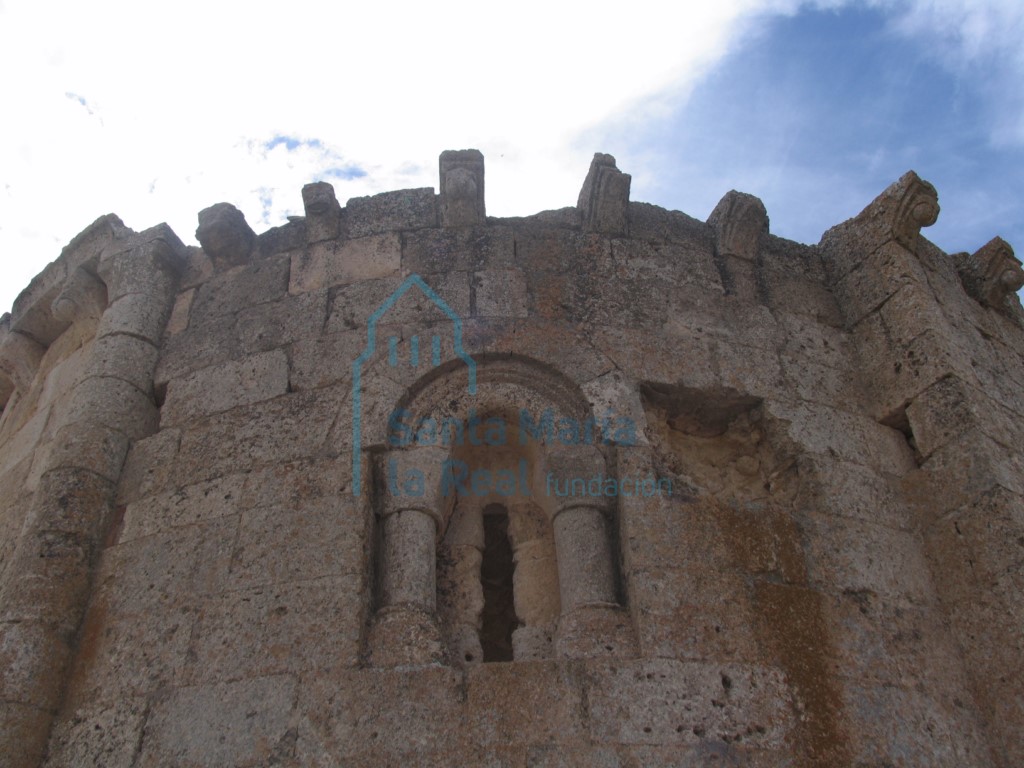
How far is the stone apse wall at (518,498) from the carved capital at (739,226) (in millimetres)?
17

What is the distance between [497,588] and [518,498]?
45cm

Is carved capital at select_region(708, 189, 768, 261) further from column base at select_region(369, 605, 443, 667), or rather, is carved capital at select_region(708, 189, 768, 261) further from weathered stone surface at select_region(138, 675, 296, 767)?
weathered stone surface at select_region(138, 675, 296, 767)

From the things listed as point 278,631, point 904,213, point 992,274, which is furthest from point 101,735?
point 992,274

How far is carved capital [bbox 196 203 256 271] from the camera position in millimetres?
5430

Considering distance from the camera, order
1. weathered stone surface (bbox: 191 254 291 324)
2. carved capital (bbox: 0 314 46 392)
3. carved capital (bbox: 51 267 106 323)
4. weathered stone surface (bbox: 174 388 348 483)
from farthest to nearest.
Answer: carved capital (bbox: 0 314 46 392) → carved capital (bbox: 51 267 106 323) → weathered stone surface (bbox: 191 254 291 324) → weathered stone surface (bbox: 174 388 348 483)

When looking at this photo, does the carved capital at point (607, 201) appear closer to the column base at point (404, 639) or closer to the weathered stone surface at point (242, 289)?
the weathered stone surface at point (242, 289)

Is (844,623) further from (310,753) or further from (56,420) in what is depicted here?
(56,420)

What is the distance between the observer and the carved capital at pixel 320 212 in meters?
5.34

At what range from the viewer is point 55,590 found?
4023 mm

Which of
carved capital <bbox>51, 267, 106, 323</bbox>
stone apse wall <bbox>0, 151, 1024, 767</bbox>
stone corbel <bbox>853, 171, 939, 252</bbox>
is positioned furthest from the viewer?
carved capital <bbox>51, 267, 106, 323</bbox>

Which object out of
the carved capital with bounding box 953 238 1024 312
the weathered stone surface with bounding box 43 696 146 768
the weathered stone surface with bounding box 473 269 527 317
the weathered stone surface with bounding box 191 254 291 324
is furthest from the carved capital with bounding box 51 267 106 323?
the carved capital with bounding box 953 238 1024 312

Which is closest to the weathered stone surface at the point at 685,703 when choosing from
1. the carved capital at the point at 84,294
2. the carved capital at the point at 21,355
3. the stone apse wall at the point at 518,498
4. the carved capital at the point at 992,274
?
the stone apse wall at the point at 518,498

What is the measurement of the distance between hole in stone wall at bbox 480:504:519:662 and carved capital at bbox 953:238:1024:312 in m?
3.83

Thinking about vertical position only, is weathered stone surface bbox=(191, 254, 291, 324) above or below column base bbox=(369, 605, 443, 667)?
above
